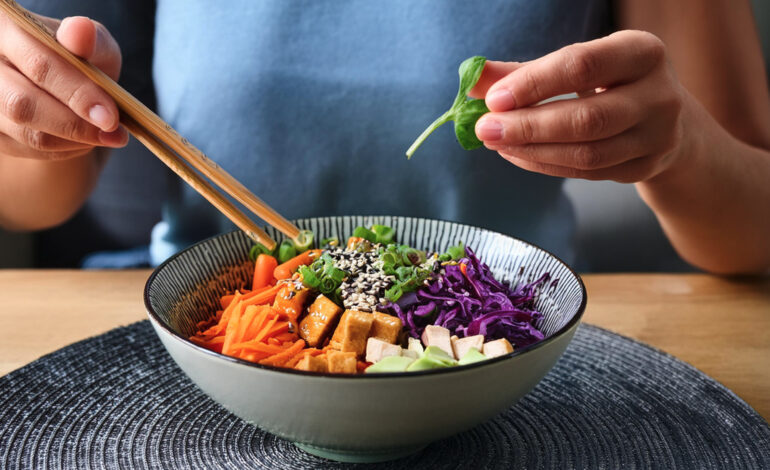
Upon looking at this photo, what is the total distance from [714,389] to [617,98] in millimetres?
556

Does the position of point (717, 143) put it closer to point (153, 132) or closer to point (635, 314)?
point (635, 314)

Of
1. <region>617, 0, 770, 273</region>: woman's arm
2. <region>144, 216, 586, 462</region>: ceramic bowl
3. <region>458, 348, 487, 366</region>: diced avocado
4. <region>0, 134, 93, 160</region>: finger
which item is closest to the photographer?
<region>144, 216, 586, 462</region>: ceramic bowl

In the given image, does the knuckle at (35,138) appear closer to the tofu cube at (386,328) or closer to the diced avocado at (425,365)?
the tofu cube at (386,328)

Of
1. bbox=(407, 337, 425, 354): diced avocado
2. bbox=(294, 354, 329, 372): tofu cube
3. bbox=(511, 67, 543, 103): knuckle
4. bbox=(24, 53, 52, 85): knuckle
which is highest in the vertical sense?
bbox=(24, 53, 52, 85): knuckle

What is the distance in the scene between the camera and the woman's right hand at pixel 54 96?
1.05m

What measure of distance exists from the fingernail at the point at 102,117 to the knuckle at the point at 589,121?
0.76m

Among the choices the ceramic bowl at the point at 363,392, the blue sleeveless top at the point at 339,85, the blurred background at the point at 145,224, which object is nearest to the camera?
the ceramic bowl at the point at 363,392

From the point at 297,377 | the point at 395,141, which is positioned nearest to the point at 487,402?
the point at 297,377

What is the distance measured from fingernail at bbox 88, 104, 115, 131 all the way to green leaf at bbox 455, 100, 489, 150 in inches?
22.8

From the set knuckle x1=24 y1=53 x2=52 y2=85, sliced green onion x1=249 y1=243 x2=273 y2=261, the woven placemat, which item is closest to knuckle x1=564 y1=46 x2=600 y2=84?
the woven placemat

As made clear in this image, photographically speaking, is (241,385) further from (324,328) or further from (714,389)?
(714,389)

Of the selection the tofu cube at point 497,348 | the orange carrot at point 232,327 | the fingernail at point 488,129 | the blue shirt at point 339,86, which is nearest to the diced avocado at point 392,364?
the tofu cube at point 497,348

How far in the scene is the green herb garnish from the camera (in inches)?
43.8

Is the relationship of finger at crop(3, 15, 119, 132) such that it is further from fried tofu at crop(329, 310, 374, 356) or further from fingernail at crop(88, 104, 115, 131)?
fried tofu at crop(329, 310, 374, 356)
